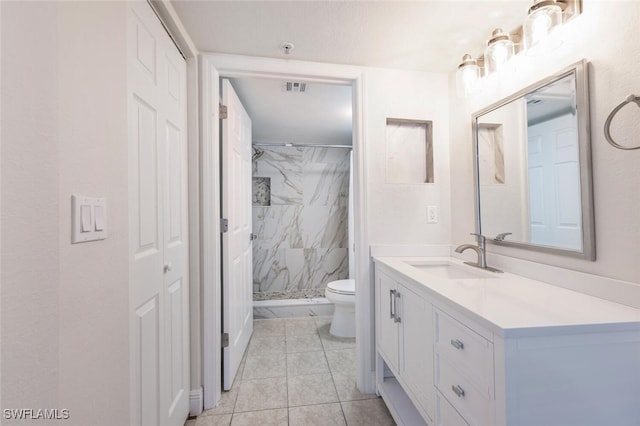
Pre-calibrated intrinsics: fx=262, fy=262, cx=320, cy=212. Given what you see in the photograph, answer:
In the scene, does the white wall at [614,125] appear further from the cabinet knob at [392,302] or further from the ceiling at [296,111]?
the ceiling at [296,111]

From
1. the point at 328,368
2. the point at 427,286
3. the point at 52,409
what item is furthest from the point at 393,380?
the point at 52,409

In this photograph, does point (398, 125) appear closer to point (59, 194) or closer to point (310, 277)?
point (59, 194)

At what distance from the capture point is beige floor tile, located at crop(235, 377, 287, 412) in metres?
1.53

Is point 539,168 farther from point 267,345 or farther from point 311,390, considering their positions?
point 267,345

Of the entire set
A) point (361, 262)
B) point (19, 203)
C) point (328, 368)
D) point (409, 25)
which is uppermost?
point (409, 25)

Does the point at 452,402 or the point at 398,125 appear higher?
the point at 398,125

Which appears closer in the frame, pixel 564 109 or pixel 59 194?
pixel 59 194

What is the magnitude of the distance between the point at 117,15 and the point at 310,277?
3.16 m

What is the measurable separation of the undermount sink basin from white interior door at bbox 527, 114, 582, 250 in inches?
12.7

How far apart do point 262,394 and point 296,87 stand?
210 cm

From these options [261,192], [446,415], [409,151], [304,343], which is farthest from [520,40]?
[261,192]

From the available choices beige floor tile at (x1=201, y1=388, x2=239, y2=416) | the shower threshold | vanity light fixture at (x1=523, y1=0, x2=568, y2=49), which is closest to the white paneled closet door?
beige floor tile at (x1=201, y1=388, x2=239, y2=416)

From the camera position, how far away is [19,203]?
20.3 inches

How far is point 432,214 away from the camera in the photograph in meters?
1.72
